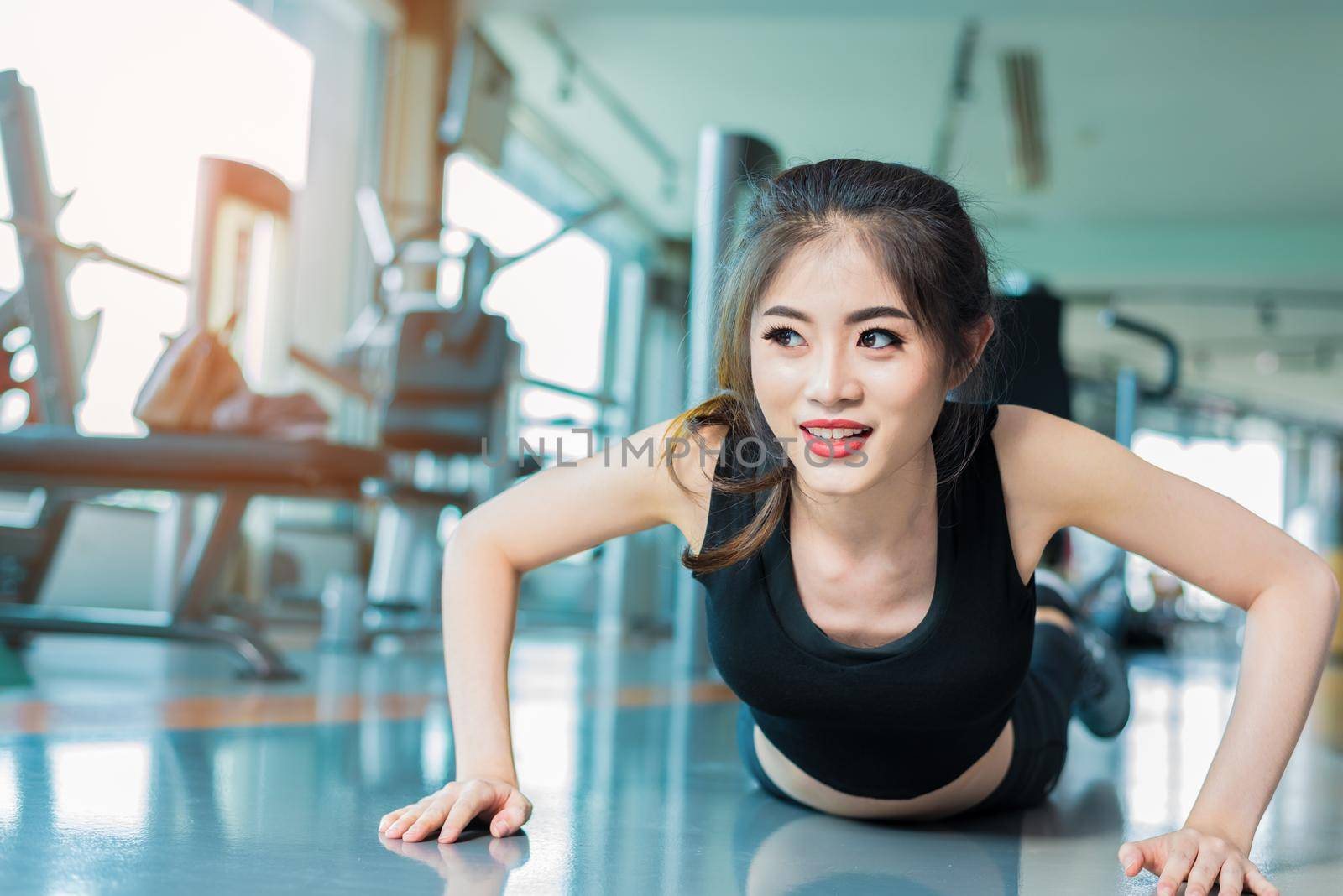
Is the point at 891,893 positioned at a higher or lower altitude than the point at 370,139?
lower

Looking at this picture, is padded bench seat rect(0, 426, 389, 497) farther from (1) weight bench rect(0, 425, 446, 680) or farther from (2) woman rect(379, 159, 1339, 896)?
(2) woman rect(379, 159, 1339, 896)

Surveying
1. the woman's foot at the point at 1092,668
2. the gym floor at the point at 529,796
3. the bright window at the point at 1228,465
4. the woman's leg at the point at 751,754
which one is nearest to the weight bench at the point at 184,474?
the gym floor at the point at 529,796

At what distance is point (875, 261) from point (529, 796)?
0.69m

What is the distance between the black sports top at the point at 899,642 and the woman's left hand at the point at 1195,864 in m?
0.20

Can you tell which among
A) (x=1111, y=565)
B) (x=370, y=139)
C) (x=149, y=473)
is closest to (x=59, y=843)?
(x=149, y=473)

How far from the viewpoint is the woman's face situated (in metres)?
1.01

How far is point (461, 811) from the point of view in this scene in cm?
106

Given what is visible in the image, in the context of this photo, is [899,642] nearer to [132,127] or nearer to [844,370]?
[844,370]

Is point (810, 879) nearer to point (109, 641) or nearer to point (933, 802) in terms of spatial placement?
point (933, 802)

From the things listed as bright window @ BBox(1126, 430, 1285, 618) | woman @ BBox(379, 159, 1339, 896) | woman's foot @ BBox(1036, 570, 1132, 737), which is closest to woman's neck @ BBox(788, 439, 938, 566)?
woman @ BBox(379, 159, 1339, 896)

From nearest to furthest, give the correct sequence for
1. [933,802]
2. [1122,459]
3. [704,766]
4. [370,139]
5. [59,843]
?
[59,843] < [1122,459] < [933,802] < [704,766] < [370,139]

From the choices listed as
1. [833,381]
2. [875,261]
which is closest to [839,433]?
[833,381]

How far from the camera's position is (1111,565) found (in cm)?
488

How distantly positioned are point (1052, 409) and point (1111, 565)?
2.89 metres
